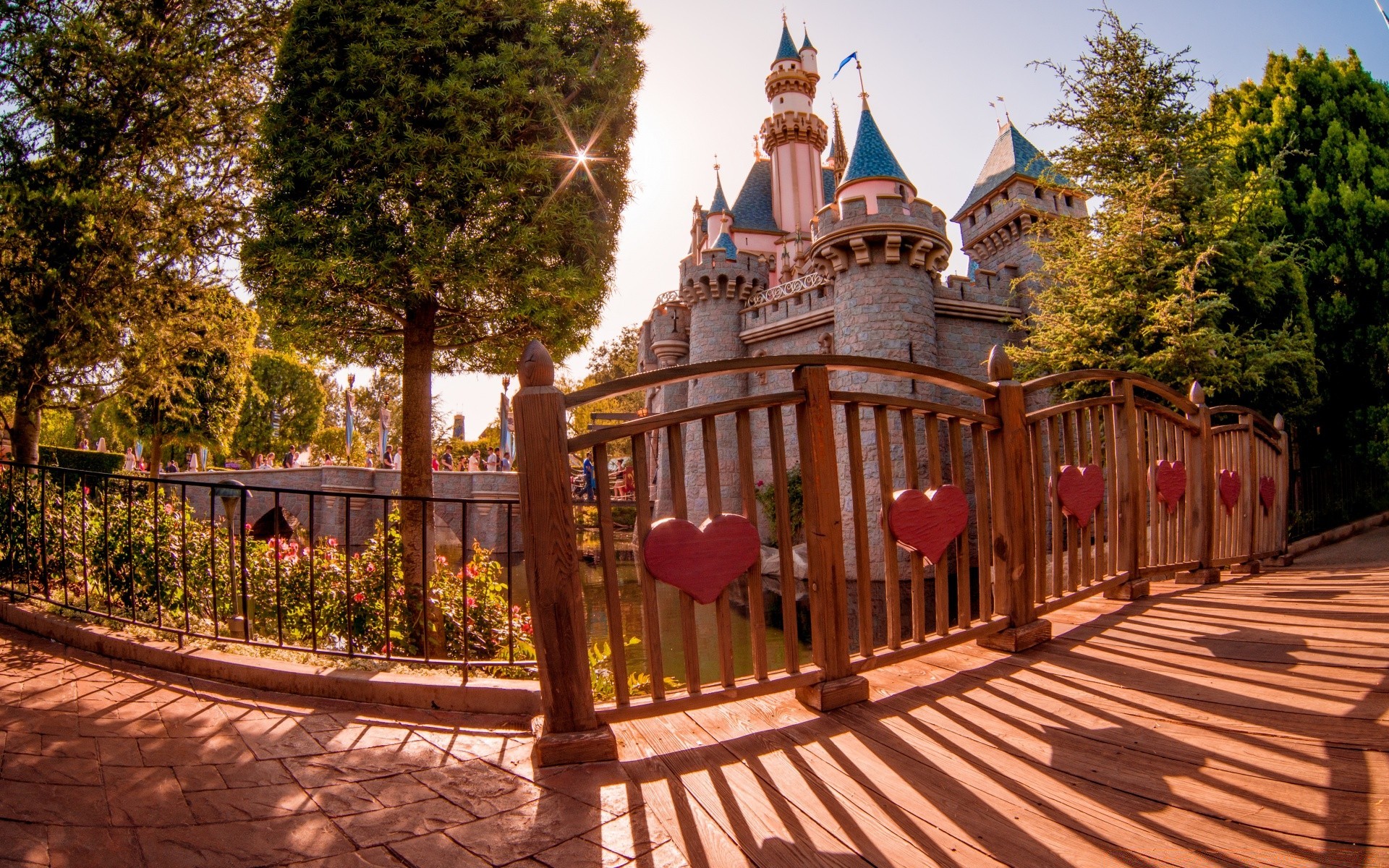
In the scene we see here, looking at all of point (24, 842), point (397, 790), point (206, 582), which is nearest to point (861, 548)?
point (397, 790)

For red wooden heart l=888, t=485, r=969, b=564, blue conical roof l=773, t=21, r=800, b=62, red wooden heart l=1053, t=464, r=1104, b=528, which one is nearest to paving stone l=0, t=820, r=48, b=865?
red wooden heart l=888, t=485, r=969, b=564

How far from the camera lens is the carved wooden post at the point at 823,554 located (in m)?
2.31

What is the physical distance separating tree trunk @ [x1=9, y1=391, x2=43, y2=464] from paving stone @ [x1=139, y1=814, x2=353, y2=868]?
665cm

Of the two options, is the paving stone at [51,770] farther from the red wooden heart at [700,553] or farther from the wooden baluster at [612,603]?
the red wooden heart at [700,553]

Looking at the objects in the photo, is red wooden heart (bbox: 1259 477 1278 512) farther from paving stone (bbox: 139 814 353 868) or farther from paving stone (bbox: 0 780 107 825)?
paving stone (bbox: 0 780 107 825)

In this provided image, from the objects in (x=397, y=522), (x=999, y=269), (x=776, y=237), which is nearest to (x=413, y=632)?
(x=397, y=522)

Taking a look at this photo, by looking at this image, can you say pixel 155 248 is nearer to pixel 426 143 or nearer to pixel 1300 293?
pixel 426 143

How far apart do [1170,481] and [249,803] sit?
5015 millimetres

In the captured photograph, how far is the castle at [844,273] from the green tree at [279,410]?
18250 millimetres

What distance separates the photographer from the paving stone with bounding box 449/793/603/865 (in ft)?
5.03

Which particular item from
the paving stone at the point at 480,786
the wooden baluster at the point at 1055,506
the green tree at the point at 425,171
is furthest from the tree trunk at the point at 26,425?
the wooden baluster at the point at 1055,506

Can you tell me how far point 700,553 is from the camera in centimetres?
213

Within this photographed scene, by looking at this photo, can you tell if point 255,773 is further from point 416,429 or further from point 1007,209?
point 1007,209

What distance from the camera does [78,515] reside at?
5449 mm
